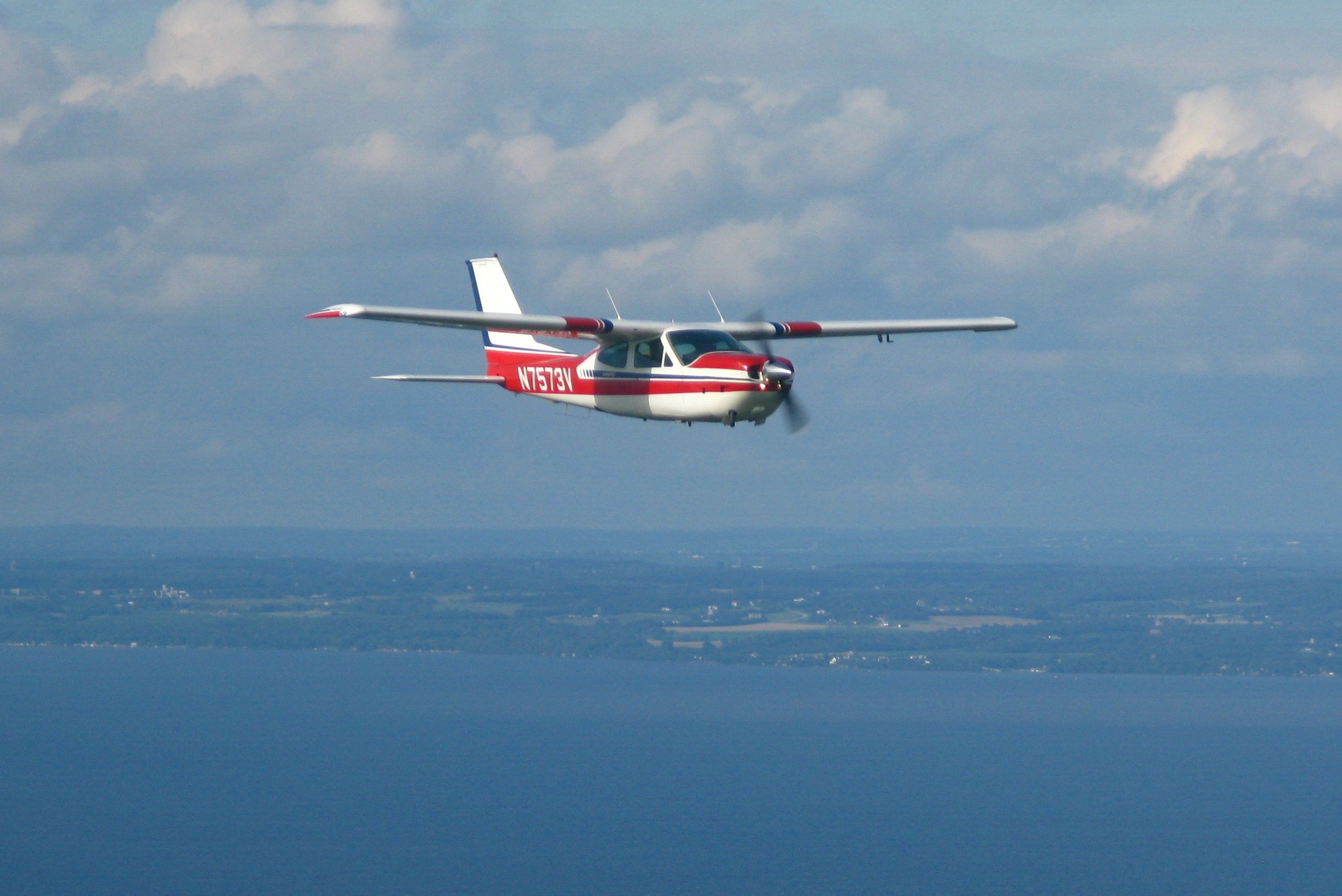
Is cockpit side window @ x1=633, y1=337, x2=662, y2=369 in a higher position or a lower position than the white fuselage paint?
higher

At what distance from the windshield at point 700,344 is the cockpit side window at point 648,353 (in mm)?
694

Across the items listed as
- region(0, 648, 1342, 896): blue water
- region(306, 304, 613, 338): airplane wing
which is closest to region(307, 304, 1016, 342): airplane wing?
region(306, 304, 613, 338): airplane wing

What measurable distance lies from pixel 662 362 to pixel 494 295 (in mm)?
12358

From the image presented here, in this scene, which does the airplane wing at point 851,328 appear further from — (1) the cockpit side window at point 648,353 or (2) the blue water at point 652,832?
(2) the blue water at point 652,832

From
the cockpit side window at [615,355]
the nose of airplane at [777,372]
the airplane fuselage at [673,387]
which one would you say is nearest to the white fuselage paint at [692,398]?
the airplane fuselage at [673,387]

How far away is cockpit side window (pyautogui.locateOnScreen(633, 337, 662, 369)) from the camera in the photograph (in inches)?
1889

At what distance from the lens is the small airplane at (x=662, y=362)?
46062mm

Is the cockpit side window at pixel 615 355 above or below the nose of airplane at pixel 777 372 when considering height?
above

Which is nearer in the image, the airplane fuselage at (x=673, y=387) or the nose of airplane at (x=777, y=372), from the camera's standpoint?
the nose of airplane at (x=777, y=372)

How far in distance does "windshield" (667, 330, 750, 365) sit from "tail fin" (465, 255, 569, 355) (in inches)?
418

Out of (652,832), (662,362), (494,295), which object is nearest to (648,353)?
(662,362)

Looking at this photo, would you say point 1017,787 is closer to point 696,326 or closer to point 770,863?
point 770,863

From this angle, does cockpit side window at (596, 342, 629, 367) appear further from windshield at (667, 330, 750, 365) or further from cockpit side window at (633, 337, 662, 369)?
windshield at (667, 330, 750, 365)

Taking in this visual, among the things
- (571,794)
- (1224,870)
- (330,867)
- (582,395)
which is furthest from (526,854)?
(582,395)
